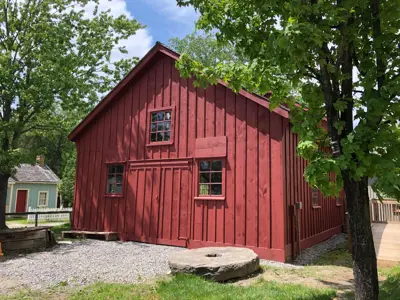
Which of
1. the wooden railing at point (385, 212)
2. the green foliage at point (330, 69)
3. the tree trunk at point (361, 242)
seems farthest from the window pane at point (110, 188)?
the wooden railing at point (385, 212)

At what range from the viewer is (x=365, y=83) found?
3750 mm

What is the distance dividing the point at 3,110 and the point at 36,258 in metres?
8.77

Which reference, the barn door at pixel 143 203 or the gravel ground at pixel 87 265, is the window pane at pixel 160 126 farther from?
the gravel ground at pixel 87 265

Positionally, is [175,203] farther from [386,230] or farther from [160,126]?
[386,230]

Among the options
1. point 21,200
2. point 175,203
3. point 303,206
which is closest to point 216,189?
point 175,203

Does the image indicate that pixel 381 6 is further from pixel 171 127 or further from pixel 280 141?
pixel 171 127

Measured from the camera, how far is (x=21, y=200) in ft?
92.2

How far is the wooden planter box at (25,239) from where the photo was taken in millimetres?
9102

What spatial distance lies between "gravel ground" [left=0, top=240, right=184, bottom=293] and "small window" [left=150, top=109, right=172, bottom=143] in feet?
11.8

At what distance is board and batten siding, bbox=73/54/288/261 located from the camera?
Answer: 8.63 meters

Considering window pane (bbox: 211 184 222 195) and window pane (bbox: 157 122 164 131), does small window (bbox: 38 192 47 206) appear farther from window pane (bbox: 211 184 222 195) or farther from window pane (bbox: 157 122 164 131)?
window pane (bbox: 211 184 222 195)

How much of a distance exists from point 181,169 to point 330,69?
23.3ft

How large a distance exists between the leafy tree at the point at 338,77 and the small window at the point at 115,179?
26.8 feet

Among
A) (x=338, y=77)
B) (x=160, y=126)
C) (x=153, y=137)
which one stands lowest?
(x=338, y=77)
